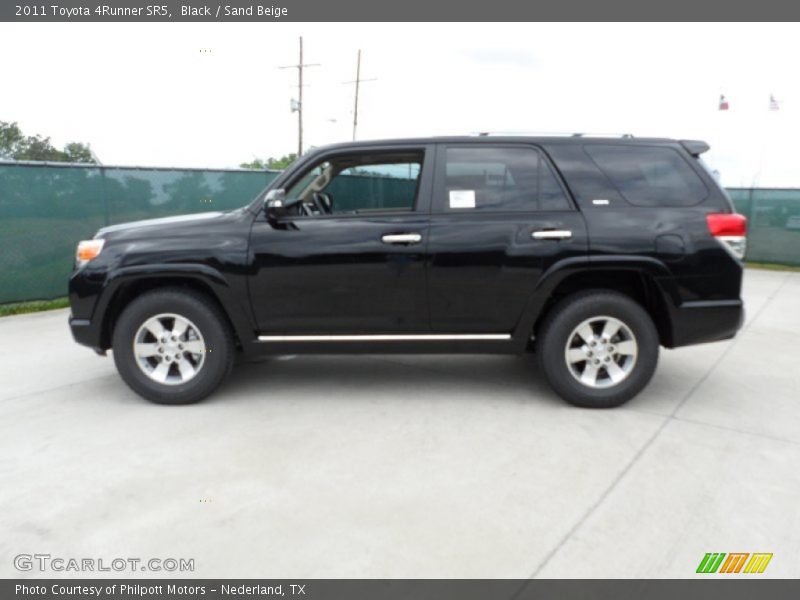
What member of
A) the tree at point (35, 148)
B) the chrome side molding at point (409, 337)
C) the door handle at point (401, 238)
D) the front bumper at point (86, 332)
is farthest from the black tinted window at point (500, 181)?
the tree at point (35, 148)

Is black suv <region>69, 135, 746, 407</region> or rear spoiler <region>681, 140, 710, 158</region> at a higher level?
rear spoiler <region>681, 140, 710, 158</region>

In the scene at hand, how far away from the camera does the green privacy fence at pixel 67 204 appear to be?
305 inches

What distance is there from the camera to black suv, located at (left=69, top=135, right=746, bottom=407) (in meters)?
4.04

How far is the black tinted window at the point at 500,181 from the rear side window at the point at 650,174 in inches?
14.8

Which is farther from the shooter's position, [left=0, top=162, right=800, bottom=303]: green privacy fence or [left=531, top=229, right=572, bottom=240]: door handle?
[left=0, top=162, right=800, bottom=303]: green privacy fence

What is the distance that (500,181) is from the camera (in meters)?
4.18

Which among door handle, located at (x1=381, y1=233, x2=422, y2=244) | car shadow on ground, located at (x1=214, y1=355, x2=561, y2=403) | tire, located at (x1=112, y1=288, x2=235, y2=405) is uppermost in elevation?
door handle, located at (x1=381, y1=233, x2=422, y2=244)

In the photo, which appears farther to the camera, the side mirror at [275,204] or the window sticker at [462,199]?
the window sticker at [462,199]

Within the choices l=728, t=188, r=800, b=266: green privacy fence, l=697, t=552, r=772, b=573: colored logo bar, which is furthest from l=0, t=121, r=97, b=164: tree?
l=697, t=552, r=772, b=573: colored logo bar

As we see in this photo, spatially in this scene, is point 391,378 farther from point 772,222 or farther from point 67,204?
point 772,222

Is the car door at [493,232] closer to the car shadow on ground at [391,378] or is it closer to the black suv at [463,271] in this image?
the black suv at [463,271]

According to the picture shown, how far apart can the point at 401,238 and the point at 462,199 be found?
0.52 m
